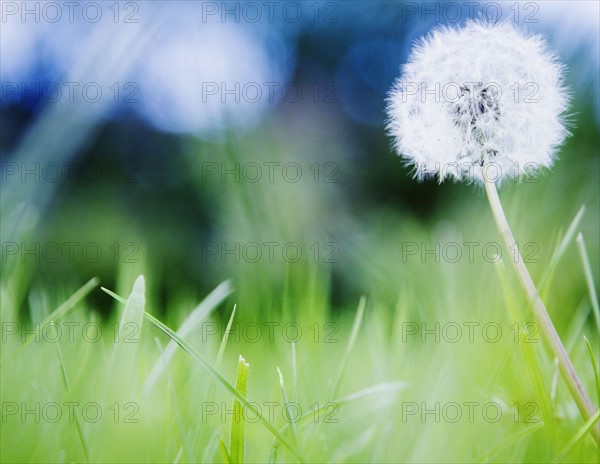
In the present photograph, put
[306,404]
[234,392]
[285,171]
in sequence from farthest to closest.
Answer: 1. [285,171]
2. [306,404]
3. [234,392]

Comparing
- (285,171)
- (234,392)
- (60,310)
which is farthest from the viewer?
(285,171)

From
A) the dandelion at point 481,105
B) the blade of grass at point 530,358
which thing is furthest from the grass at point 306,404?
the dandelion at point 481,105

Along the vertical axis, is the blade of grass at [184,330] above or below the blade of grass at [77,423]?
above

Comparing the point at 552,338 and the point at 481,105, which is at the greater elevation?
the point at 481,105

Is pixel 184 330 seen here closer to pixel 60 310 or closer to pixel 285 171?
pixel 60 310

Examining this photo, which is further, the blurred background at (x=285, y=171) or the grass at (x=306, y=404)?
the blurred background at (x=285, y=171)

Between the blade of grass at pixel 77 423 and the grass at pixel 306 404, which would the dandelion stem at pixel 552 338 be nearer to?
the grass at pixel 306 404

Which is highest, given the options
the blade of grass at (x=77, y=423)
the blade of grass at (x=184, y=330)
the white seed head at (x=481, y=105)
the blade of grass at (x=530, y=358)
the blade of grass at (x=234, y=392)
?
the white seed head at (x=481, y=105)

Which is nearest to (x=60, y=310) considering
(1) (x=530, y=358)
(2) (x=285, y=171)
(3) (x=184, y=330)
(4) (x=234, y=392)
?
(3) (x=184, y=330)
